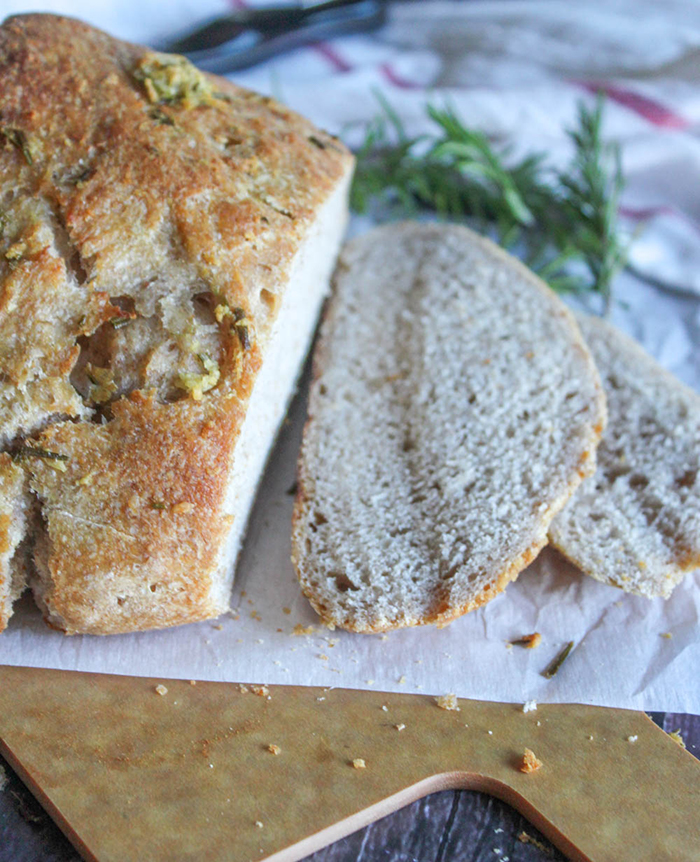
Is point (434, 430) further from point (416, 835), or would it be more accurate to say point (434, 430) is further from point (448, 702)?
point (416, 835)

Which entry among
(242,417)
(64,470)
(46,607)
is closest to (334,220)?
(242,417)

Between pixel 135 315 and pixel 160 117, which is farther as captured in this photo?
pixel 160 117

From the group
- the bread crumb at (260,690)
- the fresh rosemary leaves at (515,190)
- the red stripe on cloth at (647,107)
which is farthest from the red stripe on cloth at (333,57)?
the bread crumb at (260,690)

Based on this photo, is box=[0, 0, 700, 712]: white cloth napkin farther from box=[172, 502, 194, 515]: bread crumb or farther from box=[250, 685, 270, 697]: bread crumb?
box=[172, 502, 194, 515]: bread crumb

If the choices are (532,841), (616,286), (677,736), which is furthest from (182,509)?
(616,286)

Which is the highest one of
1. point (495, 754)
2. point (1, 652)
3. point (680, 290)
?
point (1, 652)

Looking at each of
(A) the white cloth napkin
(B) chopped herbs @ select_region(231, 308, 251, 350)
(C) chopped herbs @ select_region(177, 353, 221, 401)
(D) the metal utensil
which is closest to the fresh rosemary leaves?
(A) the white cloth napkin

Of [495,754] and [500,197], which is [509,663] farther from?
[500,197]
